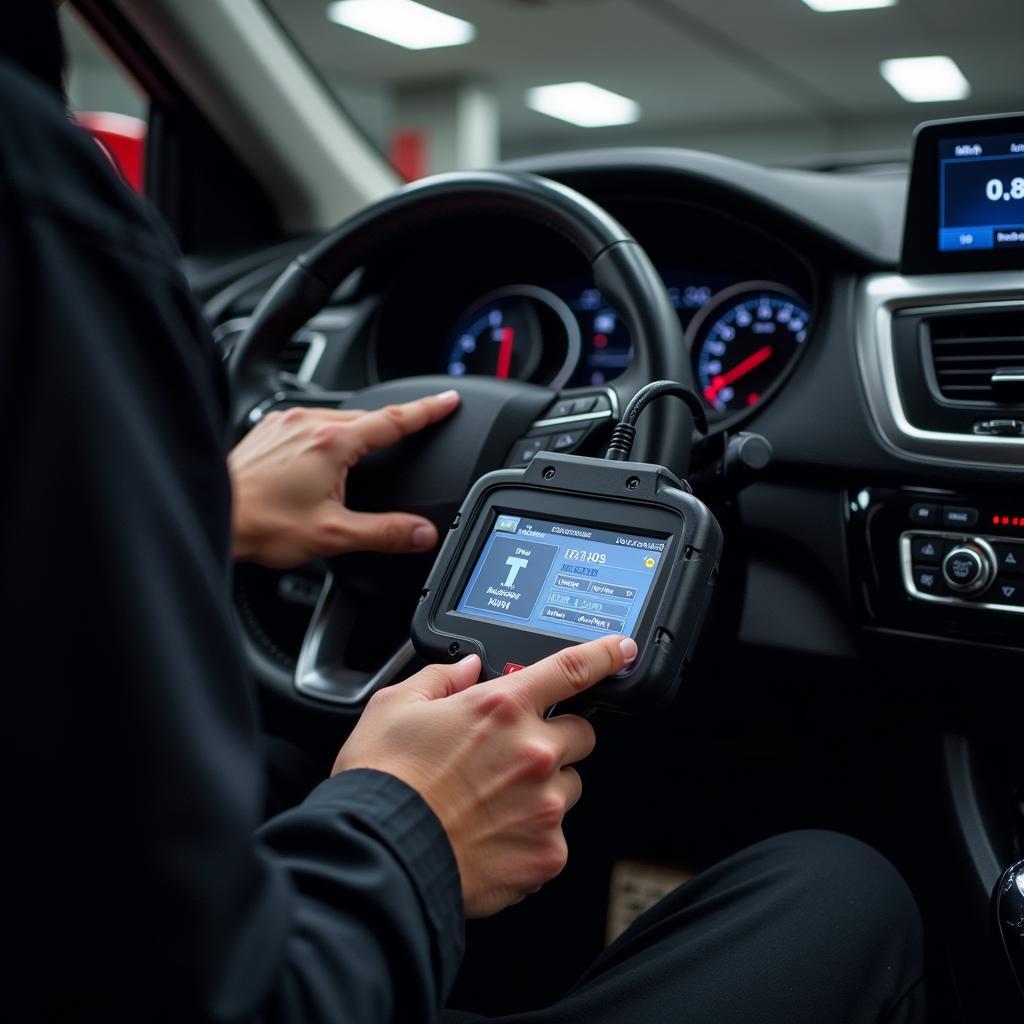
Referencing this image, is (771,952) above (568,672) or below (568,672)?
below

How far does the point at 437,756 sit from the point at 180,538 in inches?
9.0

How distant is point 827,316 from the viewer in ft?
3.58

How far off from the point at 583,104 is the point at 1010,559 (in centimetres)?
956

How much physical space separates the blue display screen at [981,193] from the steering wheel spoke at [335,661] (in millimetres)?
592

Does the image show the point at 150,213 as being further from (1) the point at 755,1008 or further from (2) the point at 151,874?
(1) the point at 755,1008

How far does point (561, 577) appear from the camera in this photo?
74cm

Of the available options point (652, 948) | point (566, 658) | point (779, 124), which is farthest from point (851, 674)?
point (779, 124)

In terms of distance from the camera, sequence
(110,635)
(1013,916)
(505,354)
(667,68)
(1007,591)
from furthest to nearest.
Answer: (667,68) → (505,354) → (1007,591) → (1013,916) → (110,635)

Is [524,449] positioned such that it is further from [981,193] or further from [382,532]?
[981,193]

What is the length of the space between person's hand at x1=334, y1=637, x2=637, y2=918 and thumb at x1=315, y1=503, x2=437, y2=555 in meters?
0.34

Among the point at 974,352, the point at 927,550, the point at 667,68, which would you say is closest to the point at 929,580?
the point at 927,550

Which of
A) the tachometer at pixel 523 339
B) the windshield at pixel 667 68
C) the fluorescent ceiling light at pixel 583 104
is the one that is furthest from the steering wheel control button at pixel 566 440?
the fluorescent ceiling light at pixel 583 104

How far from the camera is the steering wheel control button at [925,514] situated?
981 millimetres

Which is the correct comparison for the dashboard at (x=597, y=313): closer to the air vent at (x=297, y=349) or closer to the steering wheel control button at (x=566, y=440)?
the air vent at (x=297, y=349)
